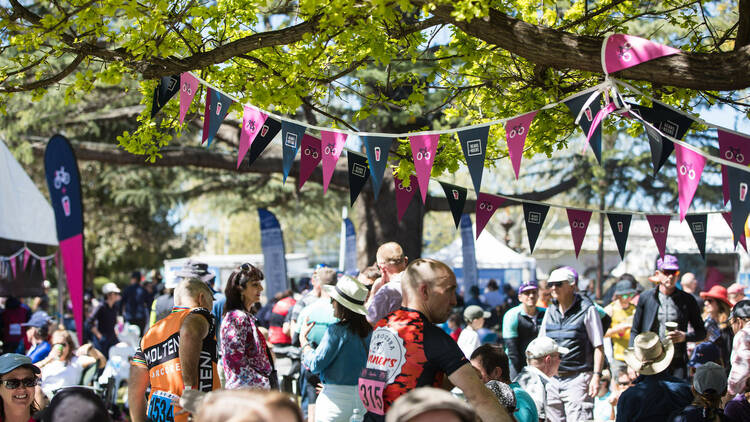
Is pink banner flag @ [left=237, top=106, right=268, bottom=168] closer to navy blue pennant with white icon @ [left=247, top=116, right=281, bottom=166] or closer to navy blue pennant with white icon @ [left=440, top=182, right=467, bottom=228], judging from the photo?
navy blue pennant with white icon @ [left=247, top=116, right=281, bottom=166]

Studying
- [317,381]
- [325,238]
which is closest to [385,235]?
[317,381]

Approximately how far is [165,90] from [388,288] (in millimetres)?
2465

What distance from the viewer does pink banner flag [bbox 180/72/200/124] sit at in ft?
19.8

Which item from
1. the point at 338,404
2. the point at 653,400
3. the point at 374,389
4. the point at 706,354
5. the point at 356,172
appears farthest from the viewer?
the point at 706,354

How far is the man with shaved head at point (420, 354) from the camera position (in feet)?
11.1

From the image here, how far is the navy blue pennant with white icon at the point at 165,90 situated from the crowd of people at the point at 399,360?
152cm

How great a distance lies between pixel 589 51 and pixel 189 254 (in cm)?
3547

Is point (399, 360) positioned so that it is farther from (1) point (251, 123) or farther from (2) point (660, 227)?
(2) point (660, 227)

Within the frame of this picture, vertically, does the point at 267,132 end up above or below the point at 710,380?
above

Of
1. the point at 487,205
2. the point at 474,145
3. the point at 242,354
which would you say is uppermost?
the point at 474,145

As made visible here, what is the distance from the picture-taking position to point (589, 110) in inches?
199

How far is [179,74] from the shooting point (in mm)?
6129

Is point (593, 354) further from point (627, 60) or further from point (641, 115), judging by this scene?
point (627, 60)

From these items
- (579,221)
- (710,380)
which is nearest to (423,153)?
(710,380)
